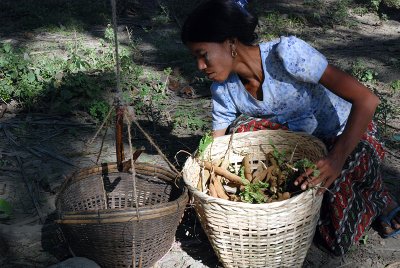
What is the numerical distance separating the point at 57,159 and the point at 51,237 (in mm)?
879

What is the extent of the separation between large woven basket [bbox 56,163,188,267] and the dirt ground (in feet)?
0.80

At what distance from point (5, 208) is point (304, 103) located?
1852 mm

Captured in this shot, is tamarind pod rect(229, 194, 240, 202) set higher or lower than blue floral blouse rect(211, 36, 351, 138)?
lower

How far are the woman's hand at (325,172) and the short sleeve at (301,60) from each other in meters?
0.43

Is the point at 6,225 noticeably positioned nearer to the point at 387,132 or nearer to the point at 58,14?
the point at 387,132

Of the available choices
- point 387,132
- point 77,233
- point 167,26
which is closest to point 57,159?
point 77,233

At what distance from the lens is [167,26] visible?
676 cm

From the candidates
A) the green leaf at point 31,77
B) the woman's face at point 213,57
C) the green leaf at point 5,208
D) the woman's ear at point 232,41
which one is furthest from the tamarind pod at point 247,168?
the green leaf at point 31,77

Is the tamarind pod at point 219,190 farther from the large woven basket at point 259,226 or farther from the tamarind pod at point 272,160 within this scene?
the tamarind pod at point 272,160

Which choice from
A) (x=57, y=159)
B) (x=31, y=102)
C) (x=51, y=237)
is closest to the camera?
(x=51, y=237)

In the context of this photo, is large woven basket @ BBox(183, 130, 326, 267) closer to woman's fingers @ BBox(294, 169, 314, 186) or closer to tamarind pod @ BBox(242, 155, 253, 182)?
woman's fingers @ BBox(294, 169, 314, 186)

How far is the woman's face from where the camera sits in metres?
2.66

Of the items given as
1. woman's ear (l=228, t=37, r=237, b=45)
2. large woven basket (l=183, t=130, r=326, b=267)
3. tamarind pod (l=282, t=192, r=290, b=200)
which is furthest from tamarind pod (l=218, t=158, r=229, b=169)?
woman's ear (l=228, t=37, r=237, b=45)

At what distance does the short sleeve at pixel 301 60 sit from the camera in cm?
268
